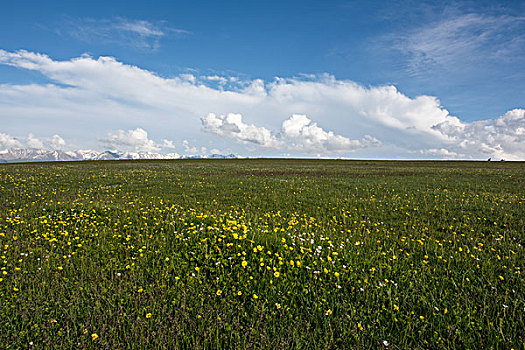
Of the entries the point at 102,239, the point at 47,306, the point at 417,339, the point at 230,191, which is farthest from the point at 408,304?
the point at 230,191

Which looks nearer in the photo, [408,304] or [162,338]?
[162,338]

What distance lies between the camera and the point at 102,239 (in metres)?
6.79

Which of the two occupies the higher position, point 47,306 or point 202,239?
point 202,239

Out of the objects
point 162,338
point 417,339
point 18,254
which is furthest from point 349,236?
point 18,254

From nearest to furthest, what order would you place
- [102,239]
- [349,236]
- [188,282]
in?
[188,282] < [102,239] < [349,236]

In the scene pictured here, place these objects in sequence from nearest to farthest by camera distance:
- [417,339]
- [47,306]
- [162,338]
A: [162,338] → [417,339] → [47,306]

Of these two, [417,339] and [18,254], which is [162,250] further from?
[417,339]

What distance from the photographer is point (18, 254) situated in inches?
227

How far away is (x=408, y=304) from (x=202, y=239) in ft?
14.9

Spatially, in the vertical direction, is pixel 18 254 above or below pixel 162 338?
above

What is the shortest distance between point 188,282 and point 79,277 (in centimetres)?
234

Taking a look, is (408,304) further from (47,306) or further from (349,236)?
(47,306)

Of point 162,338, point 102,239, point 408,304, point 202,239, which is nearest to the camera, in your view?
point 162,338

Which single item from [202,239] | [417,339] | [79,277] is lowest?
[417,339]
